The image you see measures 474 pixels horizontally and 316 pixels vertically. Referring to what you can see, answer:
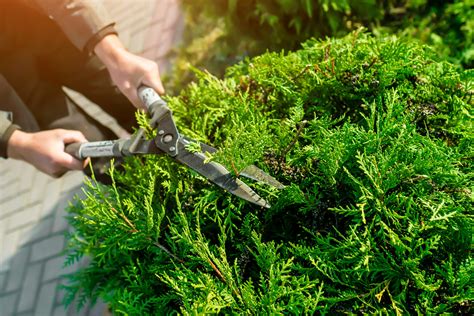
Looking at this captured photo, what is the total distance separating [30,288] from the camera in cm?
423

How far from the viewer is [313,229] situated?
1722 millimetres

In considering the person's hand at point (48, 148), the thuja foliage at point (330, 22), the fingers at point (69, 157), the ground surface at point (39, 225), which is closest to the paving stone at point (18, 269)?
the ground surface at point (39, 225)

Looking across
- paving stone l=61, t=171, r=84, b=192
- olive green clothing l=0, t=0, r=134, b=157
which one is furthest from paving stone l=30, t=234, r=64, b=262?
olive green clothing l=0, t=0, r=134, b=157

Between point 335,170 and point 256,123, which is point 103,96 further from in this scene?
point 335,170

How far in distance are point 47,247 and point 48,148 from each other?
2300 millimetres

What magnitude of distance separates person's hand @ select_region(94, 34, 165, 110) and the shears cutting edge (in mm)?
82

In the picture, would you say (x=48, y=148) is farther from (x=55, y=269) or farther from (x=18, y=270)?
(x=18, y=270)

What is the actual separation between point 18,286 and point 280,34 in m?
3.27

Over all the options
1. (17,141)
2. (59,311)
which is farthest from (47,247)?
(17,141)

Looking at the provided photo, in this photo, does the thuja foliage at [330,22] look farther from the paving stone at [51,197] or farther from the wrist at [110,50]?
the paving stone at [51,197]

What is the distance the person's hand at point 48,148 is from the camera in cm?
246

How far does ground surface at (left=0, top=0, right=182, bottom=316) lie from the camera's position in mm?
4152

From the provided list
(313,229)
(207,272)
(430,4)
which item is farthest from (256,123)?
(430,4)

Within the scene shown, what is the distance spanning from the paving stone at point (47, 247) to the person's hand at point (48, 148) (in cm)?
199
